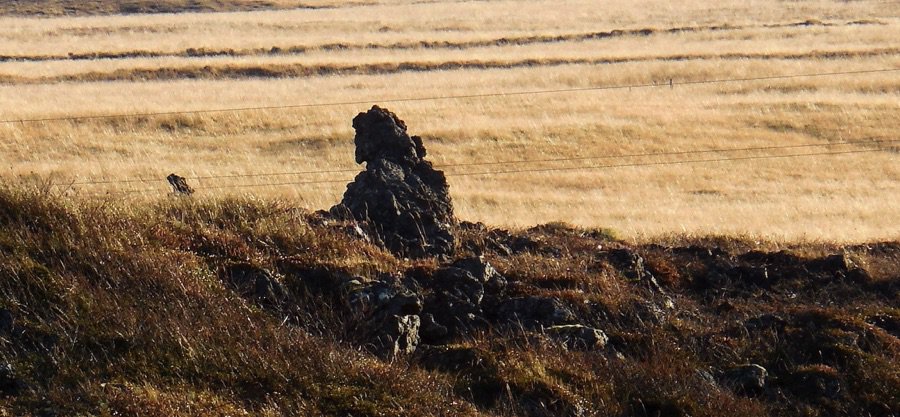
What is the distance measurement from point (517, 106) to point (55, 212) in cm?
2916

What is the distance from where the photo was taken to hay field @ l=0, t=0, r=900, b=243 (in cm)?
2300

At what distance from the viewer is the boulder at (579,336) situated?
25.3 ft

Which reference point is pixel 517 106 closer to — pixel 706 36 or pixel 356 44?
pixel 356 44

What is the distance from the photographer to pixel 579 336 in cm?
781

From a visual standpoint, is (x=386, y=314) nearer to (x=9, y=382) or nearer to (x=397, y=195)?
(x=9, y=382)

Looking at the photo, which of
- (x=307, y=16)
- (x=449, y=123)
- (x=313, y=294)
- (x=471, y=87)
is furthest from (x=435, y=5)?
(x=313, y=294)

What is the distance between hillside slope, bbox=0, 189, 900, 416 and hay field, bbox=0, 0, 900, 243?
172 cm

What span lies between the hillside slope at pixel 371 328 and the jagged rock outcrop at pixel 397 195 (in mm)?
649

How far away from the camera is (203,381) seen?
6297 mm

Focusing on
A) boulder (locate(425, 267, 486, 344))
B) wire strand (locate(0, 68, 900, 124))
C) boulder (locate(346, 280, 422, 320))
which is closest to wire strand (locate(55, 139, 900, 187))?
wire strand (locate(0, 68, 900, 124))

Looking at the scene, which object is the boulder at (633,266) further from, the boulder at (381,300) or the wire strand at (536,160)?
the wire strand at (536,160)

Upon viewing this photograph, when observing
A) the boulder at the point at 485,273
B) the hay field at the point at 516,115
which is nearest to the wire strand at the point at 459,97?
the hay field at the point at 516,115

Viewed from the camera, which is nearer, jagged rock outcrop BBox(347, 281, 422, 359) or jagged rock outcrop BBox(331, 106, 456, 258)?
jagged rock outcrop BBox(347, 281, 422, 359)

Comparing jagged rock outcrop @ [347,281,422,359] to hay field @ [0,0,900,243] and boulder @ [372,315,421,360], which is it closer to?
boulder @ [372,315,421,360]
